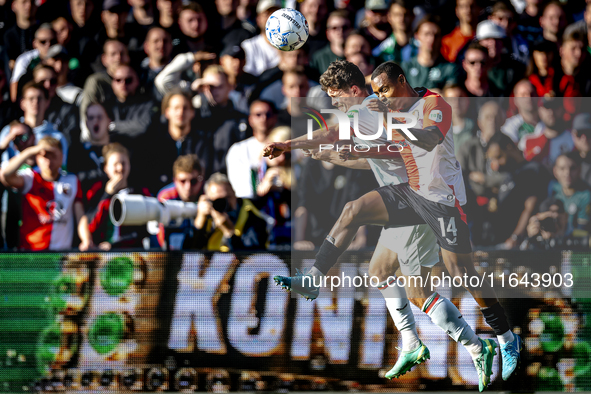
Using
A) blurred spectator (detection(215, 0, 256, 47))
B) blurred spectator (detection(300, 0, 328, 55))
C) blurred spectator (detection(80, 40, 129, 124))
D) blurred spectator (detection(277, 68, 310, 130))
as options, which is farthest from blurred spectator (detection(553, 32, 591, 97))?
blurred spectator (detection(80, 40, 129, 124))

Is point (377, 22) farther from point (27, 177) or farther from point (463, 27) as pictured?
point (27, 177)

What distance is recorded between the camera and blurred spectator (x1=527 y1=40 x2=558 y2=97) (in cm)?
673

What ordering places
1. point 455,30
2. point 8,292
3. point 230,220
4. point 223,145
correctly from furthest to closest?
point 455,30, point 223,145, point 230,220, point 8,292

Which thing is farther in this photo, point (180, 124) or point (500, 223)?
point (180, 124)

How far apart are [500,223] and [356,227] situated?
121 cm

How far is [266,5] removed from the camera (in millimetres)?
7051

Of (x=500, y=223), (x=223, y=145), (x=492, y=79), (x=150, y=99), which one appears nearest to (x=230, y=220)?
(x=223, y=145)

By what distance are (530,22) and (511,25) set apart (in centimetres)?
29

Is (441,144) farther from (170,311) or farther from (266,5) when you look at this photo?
(266,5)

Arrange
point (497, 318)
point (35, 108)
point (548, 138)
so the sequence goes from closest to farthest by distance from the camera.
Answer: point (497, 318) → point (548, 138) → point (35, 108)

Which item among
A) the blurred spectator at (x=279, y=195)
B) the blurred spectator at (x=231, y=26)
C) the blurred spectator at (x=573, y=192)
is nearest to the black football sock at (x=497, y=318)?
the blurred spectator at (x=573, y=192)

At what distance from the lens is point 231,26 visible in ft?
23.6

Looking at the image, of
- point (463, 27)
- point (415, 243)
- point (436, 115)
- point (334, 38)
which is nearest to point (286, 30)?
point (436, 115)

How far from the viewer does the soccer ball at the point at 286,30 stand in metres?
5.34
